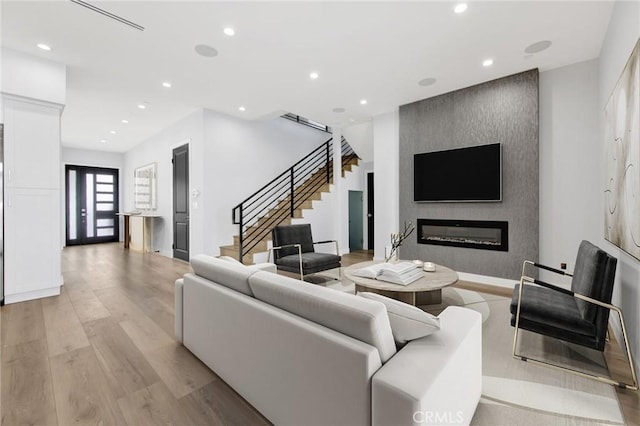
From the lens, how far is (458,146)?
15.1 ft

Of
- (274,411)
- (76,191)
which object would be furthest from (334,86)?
(76,191)

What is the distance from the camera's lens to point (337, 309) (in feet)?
4.14

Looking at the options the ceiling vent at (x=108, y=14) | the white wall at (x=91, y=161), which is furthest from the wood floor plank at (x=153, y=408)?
the white wall at (x=91, y=161)

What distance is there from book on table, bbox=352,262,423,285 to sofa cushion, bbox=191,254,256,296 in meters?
1.41

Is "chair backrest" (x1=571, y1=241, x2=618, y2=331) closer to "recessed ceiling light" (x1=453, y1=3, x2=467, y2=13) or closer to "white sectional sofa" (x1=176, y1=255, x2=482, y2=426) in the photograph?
"white sectional sofa" (x1=176, y1=255, x2=482, y2=426)

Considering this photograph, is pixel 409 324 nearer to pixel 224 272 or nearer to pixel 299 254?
pixel 224 272

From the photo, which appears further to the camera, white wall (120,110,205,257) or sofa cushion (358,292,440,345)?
white wall (120,110,205,257)

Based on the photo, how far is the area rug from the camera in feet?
5.26

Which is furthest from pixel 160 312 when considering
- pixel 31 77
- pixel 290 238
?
pixel 31 77

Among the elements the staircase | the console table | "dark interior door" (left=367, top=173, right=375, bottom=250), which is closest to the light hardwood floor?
the staircase

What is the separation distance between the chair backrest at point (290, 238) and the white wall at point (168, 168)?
207cm

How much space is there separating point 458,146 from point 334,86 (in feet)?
7.28

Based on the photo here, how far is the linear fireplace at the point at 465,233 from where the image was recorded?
423 centimetres

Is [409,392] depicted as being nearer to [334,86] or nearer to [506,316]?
[506,316]
